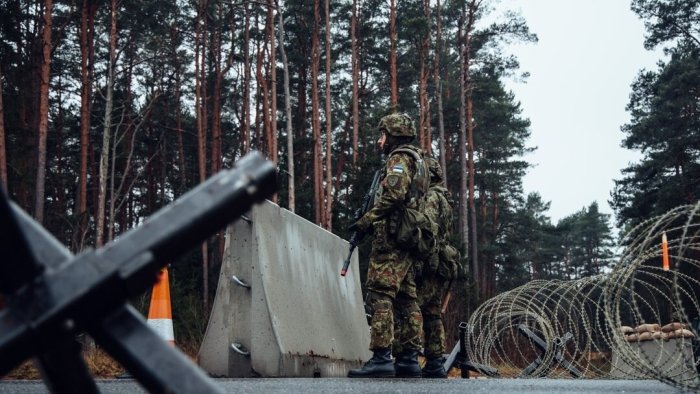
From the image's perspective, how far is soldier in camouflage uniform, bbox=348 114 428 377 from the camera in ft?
25.0

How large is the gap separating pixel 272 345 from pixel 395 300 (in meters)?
1.29

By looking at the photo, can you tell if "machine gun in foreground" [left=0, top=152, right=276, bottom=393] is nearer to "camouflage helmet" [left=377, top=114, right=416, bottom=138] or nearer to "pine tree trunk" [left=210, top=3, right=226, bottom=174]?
A: "camouflage helmet" [left=377, top=114, right=416, bottom=138]

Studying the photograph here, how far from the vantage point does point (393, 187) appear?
7.68m

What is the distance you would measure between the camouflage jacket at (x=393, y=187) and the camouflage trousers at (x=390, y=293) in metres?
0.11

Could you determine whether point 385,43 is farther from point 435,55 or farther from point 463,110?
point 463,110

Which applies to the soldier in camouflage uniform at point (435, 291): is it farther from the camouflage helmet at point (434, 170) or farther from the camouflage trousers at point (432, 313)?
the camouflage helmet at point (434, 170)

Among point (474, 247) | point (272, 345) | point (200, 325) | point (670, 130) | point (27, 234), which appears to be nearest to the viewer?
point (27, 234)

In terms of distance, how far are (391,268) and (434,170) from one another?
1512 mm

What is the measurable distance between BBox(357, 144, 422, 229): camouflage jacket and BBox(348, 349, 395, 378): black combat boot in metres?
1.12

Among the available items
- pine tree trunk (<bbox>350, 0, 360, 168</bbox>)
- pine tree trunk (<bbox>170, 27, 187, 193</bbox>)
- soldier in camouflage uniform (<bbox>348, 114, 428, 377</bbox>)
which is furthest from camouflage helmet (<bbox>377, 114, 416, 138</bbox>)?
pine tree trunk (<bbox>170, 27, 187, 193</bbox>)

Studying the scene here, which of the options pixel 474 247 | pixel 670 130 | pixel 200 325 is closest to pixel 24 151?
pixel 200 325

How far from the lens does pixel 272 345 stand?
7.34 m

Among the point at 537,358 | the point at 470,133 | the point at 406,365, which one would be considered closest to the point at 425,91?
the point at 470,133

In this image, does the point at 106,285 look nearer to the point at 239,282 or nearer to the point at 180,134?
the point at 239,282
